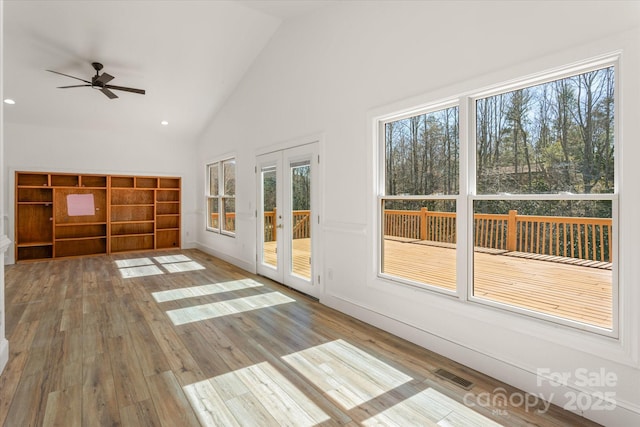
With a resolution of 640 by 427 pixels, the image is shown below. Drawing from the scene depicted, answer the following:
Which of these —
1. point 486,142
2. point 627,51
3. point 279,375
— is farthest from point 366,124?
point 279,375

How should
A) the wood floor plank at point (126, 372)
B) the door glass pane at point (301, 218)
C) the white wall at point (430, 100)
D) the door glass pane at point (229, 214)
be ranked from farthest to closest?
the door glass pane at point (229, 214) < the door glass pane at point (301, 218) < the wood floor plank at point (126, 372) < the white wall at point (430, 100)

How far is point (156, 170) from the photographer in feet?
26.3

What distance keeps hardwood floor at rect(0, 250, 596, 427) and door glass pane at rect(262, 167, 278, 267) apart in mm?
1057

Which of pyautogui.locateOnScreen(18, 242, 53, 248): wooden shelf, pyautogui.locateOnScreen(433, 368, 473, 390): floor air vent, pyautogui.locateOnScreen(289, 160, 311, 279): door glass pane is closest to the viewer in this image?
pyautogui.locateOnScreen(433, 368, 473, 390): floor air vent

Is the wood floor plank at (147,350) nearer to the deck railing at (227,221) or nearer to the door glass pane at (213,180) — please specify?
the deck railing at (227,221)

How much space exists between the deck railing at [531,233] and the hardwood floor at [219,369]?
0.98m

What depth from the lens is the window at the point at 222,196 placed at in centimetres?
655

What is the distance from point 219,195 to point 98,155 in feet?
9.59

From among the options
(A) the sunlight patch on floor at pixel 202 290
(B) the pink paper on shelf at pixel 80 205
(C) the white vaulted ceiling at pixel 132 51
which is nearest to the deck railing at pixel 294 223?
(A) the sunlight patch on floor at pixel 202 290

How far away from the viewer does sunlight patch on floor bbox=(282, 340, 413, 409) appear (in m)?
2.19

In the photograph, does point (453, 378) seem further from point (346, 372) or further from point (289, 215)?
point (289, 215)

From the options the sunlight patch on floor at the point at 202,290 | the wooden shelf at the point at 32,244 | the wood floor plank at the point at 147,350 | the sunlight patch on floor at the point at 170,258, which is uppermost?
the wooden shelf at the point at 32,244

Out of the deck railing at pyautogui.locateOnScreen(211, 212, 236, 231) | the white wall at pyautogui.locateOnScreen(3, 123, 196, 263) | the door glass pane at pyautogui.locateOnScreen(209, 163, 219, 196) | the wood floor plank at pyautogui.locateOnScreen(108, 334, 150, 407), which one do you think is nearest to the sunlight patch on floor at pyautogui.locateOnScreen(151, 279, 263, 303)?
the wood floor plank at pyautogui.locateOnScreen(108, 334, 150, 407)

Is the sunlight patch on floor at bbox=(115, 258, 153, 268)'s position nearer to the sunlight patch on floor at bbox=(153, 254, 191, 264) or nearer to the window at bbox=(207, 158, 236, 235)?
the sunlight patch on floor at bbox=(153, 254, 191, 264)
